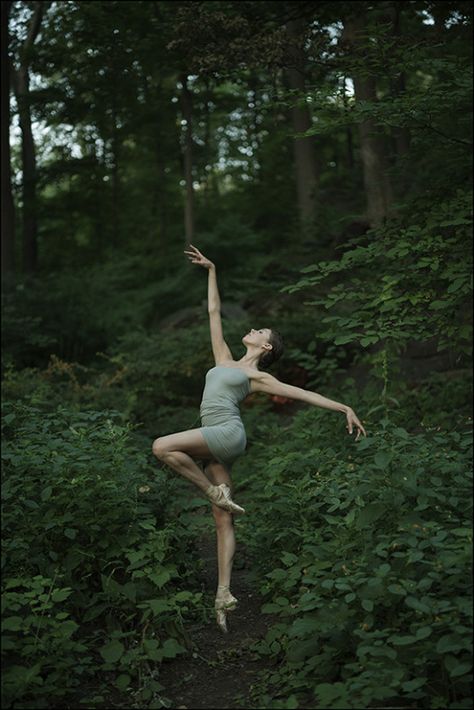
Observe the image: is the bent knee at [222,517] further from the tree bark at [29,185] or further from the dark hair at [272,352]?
the tree bark at [29,185]

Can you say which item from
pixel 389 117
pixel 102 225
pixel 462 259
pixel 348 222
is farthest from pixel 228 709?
pixel 102 225

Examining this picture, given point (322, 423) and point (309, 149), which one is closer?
point (322, 423)

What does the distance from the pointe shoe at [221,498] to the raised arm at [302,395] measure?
79 centimetres

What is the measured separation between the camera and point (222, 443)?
565 cm

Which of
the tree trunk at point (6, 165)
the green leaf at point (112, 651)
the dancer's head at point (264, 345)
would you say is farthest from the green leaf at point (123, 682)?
the tree trunk at point (6, 165)

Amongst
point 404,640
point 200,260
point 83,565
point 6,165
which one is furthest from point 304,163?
point 404,640

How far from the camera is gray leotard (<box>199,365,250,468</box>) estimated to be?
5.65 meters

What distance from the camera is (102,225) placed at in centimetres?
2577

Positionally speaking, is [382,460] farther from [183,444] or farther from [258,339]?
[258,339]

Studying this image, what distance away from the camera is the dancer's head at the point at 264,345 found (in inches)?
239

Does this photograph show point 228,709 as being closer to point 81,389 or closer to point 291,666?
point 291,666

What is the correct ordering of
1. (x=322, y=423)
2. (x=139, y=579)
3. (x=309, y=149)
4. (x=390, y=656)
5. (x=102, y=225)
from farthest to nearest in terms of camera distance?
(x=102, y=225), (x=309, y=149), (x=322, y=423), (x=139, y=579), (x=390, y=656)

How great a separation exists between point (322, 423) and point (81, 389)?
5278 mm

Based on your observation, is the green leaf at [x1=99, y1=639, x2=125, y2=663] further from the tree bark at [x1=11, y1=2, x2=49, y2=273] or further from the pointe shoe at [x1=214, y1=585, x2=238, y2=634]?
the tree bark at [x1=11, y1=2, x2=49, y2=273]
